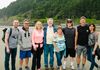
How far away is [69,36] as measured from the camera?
426 inches

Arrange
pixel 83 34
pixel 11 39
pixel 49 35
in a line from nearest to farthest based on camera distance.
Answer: pixel 11 39 < pixel 83 34 < pixel 49 35

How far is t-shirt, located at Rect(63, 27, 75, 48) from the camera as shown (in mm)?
10789

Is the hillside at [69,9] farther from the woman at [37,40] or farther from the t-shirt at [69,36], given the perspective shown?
the woman at [37,40]

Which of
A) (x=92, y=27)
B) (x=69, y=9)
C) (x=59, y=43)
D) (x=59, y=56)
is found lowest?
(x=59, y=56)

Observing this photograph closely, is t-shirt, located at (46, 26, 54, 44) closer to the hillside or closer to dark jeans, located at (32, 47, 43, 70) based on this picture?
dark jeans, located at (32, 47, 43, 70)

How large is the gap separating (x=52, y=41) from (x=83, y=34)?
112 centimetres

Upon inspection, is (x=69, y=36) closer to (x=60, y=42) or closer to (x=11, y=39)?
(x=60, y=42)

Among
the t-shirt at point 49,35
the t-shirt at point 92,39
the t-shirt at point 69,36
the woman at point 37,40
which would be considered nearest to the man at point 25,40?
the woman at point 37,40

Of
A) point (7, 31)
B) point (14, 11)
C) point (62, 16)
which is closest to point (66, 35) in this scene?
point (7, 31)

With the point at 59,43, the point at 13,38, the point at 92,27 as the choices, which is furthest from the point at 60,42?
the point at 13,38

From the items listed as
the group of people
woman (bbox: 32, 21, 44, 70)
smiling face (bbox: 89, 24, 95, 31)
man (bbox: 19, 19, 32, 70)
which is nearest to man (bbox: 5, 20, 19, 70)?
the group of people

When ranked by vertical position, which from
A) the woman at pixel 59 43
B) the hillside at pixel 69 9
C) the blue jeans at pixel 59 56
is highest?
the hillside at pixel 69 9

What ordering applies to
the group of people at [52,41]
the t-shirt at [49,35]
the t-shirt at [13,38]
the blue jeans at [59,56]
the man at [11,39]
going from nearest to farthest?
the man at [11,39], the t-shirt at [13,38], the group of people at [52,41], the blue jeans at [59,56], the t-shirt at [49,35]

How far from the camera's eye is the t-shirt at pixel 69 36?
35.4 feet
